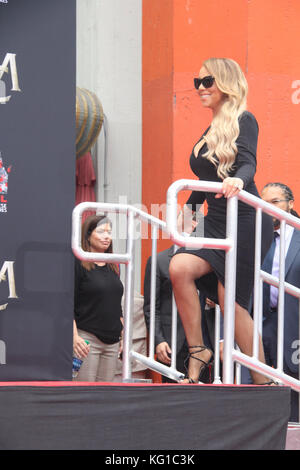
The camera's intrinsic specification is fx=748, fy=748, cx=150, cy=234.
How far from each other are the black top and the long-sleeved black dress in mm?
1138

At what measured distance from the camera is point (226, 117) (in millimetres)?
3332

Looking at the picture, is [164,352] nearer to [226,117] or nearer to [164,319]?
[164,319]

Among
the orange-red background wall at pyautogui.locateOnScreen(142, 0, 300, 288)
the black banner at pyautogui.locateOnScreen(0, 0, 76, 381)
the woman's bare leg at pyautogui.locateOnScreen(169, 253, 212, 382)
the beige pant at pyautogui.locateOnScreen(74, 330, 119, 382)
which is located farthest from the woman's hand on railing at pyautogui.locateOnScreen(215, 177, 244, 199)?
the orange-red background wall at pyautogui.locateOnScreen(142, 0, 300, 288)

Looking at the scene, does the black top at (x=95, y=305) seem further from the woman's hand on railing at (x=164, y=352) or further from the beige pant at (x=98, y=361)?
the woman's hand on railing at (x=164, y=352)

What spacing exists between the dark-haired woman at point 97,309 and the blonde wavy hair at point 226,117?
1.31 m

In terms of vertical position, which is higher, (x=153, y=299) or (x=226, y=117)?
(x=226, y=117)

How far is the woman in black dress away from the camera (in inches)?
128

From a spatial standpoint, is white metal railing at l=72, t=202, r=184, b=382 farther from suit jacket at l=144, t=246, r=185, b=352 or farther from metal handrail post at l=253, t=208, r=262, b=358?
metal handrail post at l=253, t=208, r=262, b=358

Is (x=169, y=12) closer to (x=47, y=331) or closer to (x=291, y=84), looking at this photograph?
(x=291, y=84)

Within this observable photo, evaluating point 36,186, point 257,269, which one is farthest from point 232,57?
point 257,269

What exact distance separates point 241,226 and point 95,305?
4.60 ft

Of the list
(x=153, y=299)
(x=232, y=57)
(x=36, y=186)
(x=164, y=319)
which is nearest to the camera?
(x=36, y=186)

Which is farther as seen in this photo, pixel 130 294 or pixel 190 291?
pixel 130 294

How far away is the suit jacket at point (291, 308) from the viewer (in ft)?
12.4
